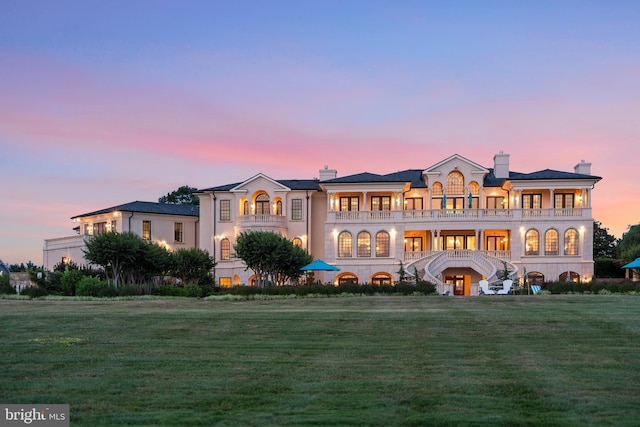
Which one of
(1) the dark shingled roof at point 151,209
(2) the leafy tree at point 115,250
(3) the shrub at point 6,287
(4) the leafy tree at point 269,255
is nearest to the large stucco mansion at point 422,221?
(1) the dark shingled roof at point 151,209

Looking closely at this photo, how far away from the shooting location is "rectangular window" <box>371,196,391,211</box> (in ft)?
187

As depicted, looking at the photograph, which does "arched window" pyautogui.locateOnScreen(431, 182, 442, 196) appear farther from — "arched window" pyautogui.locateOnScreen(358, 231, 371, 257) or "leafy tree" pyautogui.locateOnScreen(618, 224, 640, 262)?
"leafy tree" pyautogui.locateOnScreen(618, 224, 640, 262)

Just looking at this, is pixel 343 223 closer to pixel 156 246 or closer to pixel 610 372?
pixel 156 246

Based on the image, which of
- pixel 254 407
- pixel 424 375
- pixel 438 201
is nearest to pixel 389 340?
pixel 424 375

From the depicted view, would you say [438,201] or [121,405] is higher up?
[438,201]

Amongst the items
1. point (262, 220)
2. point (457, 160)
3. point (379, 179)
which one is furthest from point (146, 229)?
point (457, 160)

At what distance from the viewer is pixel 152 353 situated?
1421 centimetres

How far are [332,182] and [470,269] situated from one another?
13.6 metres

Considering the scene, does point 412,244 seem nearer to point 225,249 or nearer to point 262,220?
point 262,220

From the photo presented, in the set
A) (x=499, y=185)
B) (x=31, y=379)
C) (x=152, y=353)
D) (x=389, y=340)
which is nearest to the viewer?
(x=31, y=379)

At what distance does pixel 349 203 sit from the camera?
5747 centimetres

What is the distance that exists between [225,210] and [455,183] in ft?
68.6

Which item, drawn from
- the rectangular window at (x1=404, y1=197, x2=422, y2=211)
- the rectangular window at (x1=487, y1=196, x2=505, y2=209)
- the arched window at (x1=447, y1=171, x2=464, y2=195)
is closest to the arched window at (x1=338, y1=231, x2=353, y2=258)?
the rectangular window at (x1=404, y1=197, x2=422, y2=211)

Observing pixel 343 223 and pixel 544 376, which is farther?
pixel 343 223
